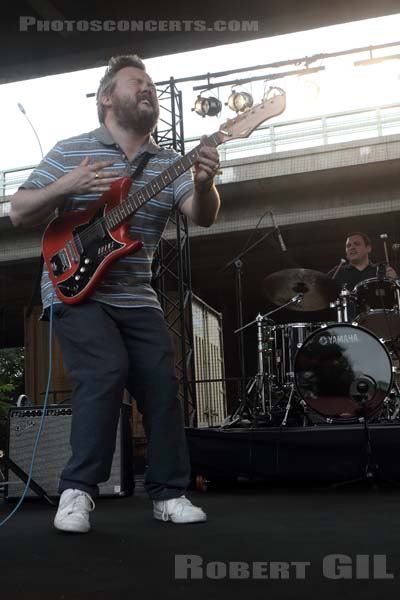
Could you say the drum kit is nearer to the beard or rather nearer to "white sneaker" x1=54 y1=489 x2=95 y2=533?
the beard

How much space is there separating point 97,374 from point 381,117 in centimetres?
1231

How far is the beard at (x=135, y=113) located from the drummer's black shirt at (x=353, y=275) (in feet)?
11.7

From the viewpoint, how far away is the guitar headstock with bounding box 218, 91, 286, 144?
106 inches

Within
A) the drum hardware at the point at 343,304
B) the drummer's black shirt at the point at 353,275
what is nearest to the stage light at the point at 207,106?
the drummer's black shirt at the point at 353,275

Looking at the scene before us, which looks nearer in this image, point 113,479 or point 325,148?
point 113,479

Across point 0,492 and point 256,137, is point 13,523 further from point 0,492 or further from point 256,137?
point 256,137

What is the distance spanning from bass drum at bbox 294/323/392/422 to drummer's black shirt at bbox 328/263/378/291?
1.32 metres

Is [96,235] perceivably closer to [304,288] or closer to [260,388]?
[304,288]

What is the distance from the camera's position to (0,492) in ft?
15.2

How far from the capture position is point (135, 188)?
106 inches

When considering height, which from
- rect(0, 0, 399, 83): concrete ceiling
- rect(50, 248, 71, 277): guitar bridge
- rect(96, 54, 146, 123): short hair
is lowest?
rect(50, 248, 71, 277): guitar bridge

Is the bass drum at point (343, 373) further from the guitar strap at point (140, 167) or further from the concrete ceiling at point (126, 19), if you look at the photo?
the guitar strap at point (140, 167)

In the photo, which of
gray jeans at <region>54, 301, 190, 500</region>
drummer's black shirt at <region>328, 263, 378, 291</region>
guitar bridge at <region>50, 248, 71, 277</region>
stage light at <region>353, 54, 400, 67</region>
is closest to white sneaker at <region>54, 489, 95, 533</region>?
gray jeans at <region>54, 301, 190, 500</region>

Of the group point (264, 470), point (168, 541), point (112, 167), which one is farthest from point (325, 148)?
point (168, 541)
